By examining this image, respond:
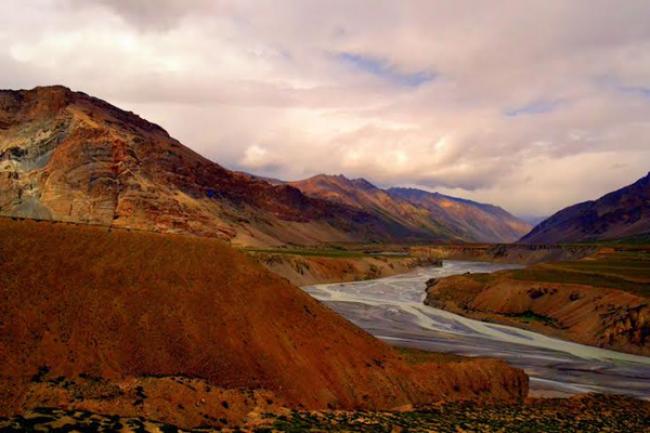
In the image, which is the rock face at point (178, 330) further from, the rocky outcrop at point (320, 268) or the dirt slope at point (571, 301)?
the rocky outcrop at point (320, 268)

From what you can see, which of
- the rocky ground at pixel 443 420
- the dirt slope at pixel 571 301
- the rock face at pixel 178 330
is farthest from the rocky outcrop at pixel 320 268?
the rocky ground at pixel 443 420

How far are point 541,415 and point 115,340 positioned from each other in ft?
98.0

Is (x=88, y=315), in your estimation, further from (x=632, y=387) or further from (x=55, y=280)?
(x=632, y=387)

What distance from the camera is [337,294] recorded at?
120m

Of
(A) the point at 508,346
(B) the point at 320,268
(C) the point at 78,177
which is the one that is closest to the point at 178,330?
(A) the point at 508,346

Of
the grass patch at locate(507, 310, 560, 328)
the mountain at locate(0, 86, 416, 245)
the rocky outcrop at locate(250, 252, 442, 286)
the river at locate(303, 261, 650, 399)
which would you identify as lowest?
the river at locate(303, 261, 650, 399)

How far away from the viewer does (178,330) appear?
3238 centimetres

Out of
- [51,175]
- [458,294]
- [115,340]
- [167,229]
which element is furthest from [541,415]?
[51,175]

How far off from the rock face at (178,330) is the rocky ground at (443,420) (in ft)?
11.1

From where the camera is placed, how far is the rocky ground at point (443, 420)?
1814 cm

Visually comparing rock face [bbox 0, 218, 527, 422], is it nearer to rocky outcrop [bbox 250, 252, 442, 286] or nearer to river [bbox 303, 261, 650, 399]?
river [bbox 303, 261, 650, 399]

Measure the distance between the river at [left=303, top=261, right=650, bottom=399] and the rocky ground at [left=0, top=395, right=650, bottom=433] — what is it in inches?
275

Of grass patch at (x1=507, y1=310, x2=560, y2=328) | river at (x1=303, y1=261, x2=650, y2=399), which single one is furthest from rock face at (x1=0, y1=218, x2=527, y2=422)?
grass patch at (x1=507, y1=310, x2=560, y2=328)

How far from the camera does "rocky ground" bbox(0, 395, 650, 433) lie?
18.1 meters
